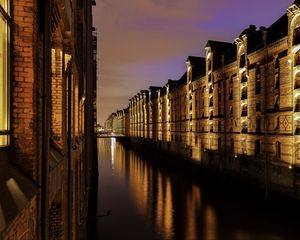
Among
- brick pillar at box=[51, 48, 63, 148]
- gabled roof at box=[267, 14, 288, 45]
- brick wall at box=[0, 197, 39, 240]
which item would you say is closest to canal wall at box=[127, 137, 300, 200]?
gabled roof at box=[267, 14, 288, 45]

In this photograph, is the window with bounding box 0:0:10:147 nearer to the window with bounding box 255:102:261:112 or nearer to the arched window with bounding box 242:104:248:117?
the window with bounding box 255:102:261:112

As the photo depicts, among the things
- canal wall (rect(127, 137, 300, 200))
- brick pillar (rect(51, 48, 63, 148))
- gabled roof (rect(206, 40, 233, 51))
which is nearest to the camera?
brick pillar (rect(51, 48, 63, 148))

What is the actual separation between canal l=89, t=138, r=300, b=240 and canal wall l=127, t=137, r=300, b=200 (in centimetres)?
147

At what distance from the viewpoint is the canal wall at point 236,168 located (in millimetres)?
23625

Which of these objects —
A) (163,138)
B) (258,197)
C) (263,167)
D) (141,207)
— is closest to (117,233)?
(141,207)

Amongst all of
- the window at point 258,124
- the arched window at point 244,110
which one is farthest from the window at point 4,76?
the arched window at point 244,110

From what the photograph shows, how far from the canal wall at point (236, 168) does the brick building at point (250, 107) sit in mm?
84

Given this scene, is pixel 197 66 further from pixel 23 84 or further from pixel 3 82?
pixel 3 82

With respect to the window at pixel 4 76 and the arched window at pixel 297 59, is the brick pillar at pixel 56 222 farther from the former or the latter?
the arched window at pixel 297 59

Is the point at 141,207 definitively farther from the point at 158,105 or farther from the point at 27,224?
the point at 158,105

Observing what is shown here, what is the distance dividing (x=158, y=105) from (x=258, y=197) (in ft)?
144

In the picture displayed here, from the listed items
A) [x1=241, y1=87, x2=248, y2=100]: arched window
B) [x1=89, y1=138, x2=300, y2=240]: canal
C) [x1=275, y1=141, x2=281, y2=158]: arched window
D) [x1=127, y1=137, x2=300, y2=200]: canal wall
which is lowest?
[x1=89, y1=138, x2=300, y2=240]: canal

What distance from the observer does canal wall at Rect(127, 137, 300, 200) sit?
77.5ft

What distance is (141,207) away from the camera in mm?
24422
